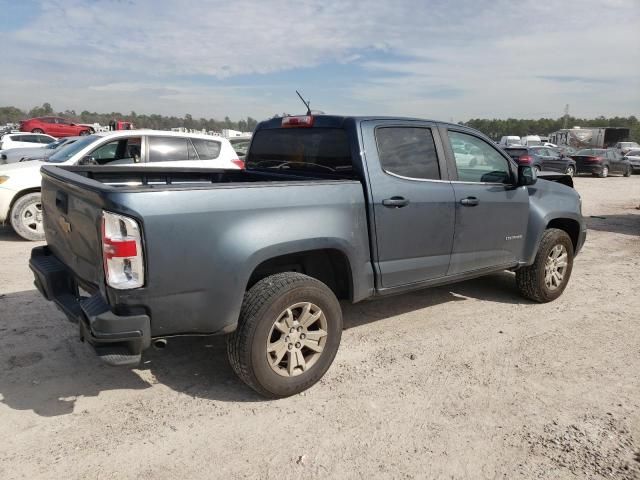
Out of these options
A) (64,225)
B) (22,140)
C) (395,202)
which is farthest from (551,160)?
(22,140)

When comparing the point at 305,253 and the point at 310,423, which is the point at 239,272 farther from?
the point at 310,423

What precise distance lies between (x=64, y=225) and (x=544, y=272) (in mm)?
4385

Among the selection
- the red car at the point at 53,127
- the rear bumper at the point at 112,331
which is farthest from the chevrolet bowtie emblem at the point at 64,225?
the red car at the point at 53,127

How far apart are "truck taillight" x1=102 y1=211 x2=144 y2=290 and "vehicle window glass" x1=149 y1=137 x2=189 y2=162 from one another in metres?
5.57

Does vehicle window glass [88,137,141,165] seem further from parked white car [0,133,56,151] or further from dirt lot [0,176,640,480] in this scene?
parked white car [0,133,56,151]

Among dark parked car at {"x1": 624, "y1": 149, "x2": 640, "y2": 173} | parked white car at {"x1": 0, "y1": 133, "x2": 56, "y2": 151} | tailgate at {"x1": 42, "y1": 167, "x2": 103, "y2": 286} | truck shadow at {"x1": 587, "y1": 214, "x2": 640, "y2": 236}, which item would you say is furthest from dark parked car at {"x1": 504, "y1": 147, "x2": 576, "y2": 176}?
tailgate at {"x1": 42, "y1": 167, "x2": 103, "y2": 286}

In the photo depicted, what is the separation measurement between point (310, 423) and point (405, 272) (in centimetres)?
141

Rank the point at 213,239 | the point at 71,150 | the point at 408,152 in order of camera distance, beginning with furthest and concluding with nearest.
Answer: the point at 71,150
the point at 408,152
the point at 213,239

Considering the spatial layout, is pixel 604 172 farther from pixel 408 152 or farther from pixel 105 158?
pixel 408 152

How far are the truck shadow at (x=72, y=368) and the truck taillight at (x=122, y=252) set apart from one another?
1018 mm

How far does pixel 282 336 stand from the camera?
3254 mm

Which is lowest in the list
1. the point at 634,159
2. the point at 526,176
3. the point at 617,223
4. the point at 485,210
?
the point at 617,223

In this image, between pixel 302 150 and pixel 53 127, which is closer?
pixel 302 150

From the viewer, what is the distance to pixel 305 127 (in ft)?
13.9
